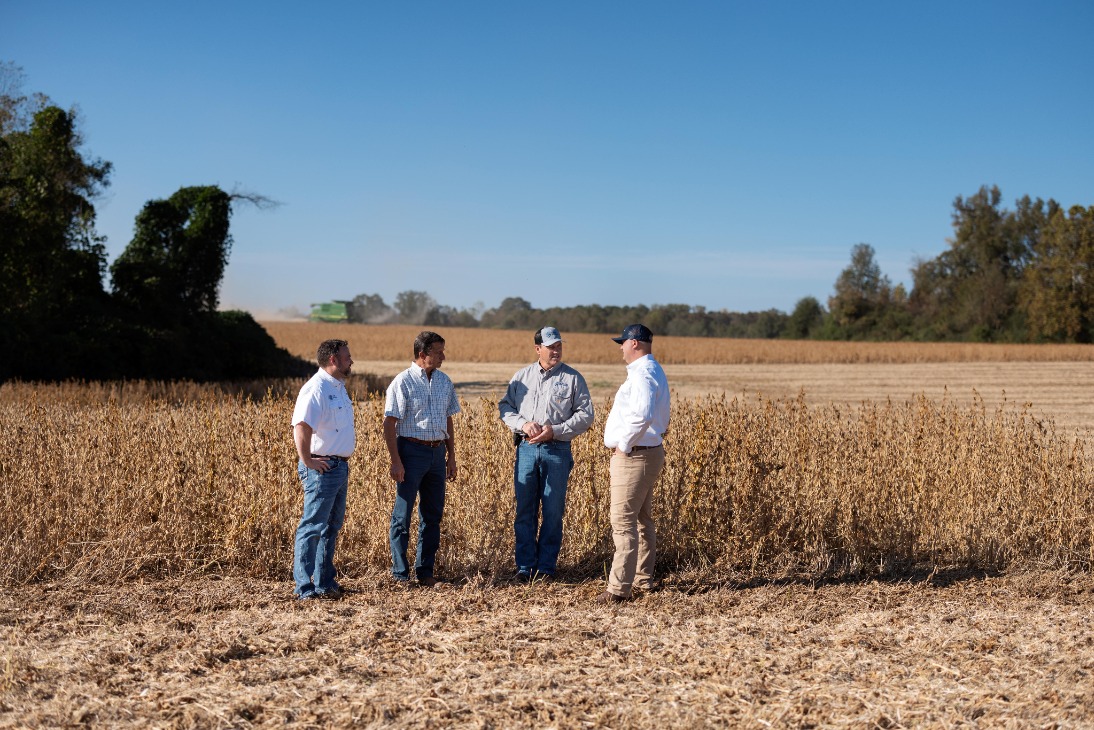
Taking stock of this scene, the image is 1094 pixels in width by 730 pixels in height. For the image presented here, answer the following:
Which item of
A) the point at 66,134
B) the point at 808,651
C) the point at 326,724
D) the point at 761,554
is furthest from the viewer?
the point at 66,134

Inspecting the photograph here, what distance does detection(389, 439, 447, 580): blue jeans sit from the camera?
628 centimetres

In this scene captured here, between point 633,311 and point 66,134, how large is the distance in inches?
2932

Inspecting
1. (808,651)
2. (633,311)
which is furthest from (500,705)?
(633,311)

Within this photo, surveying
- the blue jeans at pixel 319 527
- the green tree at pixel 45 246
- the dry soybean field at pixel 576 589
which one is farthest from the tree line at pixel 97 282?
the blue jeans at pixel 319 527

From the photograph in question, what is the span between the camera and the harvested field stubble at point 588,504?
6980mm

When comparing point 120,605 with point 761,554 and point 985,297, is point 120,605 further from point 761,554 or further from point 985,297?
point 985,297

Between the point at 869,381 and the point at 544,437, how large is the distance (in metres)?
30.9

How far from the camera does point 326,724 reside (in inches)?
160

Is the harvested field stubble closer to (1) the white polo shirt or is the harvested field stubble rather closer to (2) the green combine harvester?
(1) the white polo shirt

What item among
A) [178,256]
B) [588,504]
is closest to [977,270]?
[178,256]

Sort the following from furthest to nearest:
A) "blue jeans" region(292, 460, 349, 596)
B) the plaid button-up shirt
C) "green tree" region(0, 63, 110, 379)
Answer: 1. "green tree" region(0, 63, 110, 379)
2. the plaid button-up shirt
3. "blue jeans" region(292, 460, 349, 596)

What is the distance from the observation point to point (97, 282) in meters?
24.7

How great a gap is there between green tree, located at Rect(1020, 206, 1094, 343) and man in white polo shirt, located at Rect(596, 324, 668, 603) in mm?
66704

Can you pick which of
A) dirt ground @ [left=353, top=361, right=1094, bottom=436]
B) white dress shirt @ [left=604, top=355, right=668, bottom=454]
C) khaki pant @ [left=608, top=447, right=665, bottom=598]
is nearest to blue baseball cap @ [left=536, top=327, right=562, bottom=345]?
white dress shirt @ [left=604, top=355, right=668, bottom=454]
